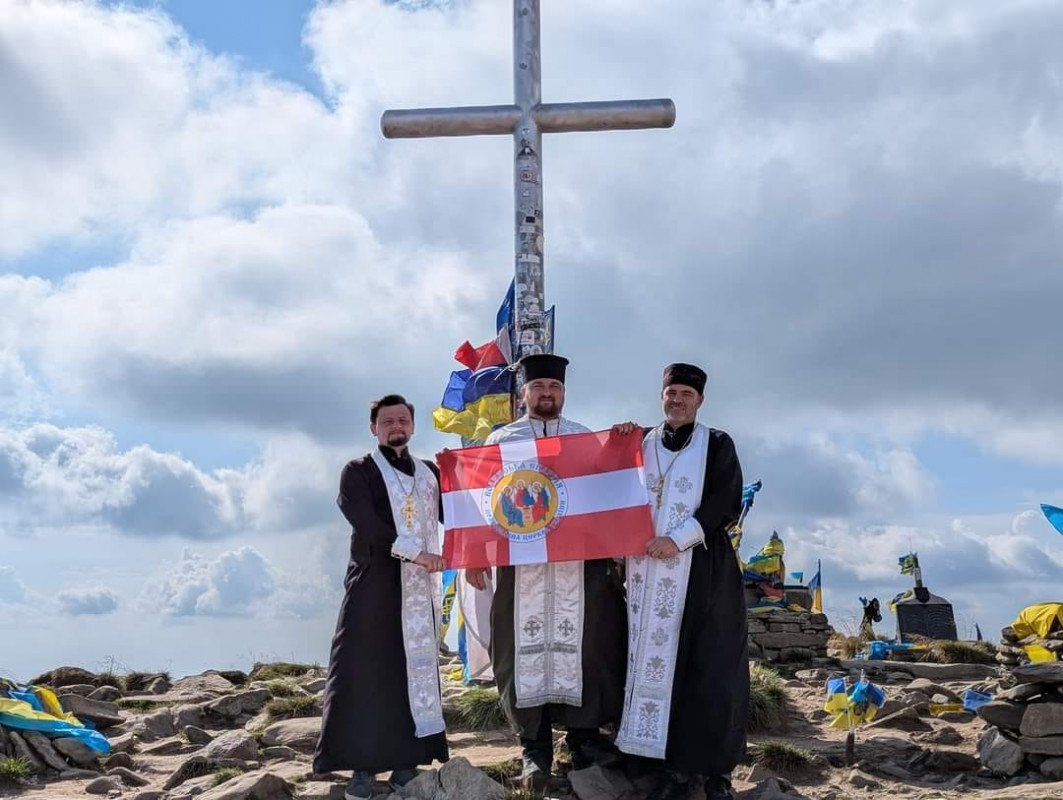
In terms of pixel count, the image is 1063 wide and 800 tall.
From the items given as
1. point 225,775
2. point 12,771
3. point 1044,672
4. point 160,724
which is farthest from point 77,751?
point 1044,672

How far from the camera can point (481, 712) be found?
8281 mm

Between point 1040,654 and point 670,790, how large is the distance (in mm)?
4259

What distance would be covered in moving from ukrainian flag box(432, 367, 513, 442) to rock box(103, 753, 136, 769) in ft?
12.7

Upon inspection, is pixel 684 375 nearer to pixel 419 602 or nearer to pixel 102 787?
pixel 419 602

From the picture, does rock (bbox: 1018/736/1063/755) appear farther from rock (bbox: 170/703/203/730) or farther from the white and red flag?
rock (bbox: 170/703/203/730)

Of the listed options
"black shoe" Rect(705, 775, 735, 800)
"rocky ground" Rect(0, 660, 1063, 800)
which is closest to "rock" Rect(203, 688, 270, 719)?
"rocky ground" Rect(0, 660, 1063, 800)

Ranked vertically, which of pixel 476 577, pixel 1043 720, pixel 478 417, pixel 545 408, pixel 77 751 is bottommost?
pixel 77 751

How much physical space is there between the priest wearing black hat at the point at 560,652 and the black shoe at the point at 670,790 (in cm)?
31

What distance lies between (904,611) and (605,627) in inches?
433

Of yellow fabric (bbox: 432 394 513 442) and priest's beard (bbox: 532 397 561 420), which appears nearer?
priest's beard (bbox: 532 397 561 420)

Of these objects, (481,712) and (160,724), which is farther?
(160,724)

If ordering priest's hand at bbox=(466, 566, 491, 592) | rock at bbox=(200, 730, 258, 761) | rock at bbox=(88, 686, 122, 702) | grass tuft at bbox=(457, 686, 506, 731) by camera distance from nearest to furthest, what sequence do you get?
1. priest's hand at bbox=(466, 566, 491, 592)
2. rock at bbox=(200, 730, 258, 761)
3. grass tuft at bbox=(457, 686, 506, 731)
4. rock at bbox=(88, 686, 122, 702)

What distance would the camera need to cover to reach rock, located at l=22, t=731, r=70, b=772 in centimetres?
855

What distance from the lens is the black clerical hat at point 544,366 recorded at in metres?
6.74
